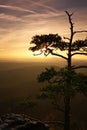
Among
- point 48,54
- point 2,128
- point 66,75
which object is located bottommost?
point 2,128

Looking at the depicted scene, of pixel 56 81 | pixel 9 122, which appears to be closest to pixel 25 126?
pixel 9 122

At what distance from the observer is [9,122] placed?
17578mm

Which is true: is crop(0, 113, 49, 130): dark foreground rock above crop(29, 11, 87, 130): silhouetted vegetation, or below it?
below

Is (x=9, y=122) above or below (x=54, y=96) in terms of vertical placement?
below

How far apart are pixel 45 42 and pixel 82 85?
5.22 metres

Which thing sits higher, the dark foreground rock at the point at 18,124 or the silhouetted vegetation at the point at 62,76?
the silhouetted vegetation at the point at 62,76

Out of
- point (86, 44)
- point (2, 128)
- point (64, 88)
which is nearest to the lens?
point (2, 128)

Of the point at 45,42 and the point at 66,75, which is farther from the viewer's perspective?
the point at 45,42

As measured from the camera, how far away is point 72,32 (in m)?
22.1

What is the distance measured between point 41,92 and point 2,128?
4.33m

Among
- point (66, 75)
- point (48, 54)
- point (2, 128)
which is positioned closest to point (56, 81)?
point (66, 75)

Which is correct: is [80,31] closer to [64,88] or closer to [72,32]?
[72,32]

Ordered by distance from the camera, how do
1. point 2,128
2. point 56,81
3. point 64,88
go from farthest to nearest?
point 56,81, point 64,88, point 2,128

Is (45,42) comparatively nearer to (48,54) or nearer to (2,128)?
(48,54)
